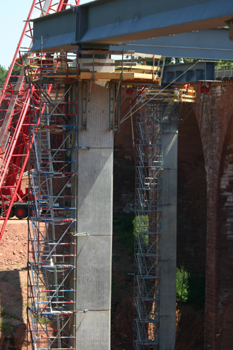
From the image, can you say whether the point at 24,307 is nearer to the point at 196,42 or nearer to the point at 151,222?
the point at 151,222

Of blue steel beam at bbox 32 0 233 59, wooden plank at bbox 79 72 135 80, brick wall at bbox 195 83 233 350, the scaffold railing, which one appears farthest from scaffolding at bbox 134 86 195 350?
wooden plank at bbox 79 72 135 80

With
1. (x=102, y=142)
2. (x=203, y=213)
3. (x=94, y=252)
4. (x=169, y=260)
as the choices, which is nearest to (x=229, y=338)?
(x=169, y=260)

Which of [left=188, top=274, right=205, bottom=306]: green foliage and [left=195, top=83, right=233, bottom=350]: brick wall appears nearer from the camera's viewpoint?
[left=195, top=83, right=233, bottom=350]: brick wall

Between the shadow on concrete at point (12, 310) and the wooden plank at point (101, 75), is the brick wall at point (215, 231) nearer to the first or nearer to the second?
the shadow on concrete at point (12, 310)

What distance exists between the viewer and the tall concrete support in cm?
1401

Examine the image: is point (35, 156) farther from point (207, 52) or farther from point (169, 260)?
point (169, 260)

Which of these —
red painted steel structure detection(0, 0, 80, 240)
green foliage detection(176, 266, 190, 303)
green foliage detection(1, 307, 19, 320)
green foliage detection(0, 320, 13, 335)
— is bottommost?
green foliage detection(0, 320, 13, 335)

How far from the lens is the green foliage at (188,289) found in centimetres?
2341

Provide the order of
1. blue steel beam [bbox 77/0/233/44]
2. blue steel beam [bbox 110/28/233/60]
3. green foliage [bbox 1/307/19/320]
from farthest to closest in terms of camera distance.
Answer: green foliage [bbox 1/307/19/320], blue steel beam [bbox 110/28/233/60], blue steel beam [bbox 77/0/233/44]

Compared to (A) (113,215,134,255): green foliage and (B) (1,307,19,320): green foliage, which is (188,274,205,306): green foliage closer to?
(A) (113,215,134,255): green foliage

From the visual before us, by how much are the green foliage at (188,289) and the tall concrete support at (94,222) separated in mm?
9716

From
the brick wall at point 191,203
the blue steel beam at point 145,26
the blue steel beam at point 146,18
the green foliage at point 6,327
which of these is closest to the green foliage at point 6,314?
the green foliage at point 6,327

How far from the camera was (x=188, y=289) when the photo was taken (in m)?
23.9

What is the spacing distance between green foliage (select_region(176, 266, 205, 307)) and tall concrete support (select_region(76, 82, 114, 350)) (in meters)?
9.72
